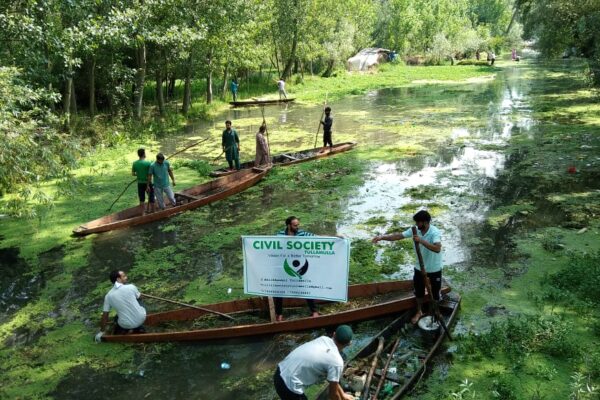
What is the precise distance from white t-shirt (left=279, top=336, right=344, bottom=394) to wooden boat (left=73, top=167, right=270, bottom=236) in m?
8.07

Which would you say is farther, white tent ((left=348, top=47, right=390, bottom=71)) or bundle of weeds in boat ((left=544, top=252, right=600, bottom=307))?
white tent ((left=348, top=47, right=390, bottom=71))

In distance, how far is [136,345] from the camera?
699 cm

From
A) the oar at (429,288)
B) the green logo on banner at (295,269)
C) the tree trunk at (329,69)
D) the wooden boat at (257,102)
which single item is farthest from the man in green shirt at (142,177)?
the tree trunk at (329,69)

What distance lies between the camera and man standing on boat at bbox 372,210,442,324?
20.5 feet

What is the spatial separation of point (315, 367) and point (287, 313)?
317cm

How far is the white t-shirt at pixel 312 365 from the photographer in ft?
14.4

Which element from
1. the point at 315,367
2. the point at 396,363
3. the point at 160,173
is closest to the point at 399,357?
the point at 396,363

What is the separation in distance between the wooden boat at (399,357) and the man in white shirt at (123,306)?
325cm

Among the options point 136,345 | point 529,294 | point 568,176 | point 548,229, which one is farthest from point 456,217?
point 136,345

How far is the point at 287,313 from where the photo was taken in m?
7.56

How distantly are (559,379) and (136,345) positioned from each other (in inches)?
225

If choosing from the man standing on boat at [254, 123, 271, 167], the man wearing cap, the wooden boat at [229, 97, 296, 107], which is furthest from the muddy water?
the wooden boat at [229, 97, 296, 107]

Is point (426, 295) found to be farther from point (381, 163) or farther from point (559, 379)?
point (381, 163)

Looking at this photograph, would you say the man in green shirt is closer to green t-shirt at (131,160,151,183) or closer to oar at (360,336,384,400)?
green t-shirt at (131,160,151,183)
